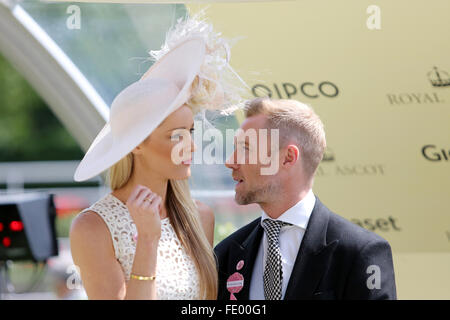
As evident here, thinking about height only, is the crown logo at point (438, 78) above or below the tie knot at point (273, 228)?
above

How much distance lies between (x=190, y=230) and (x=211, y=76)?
1.77 feet

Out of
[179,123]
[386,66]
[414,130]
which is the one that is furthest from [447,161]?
[179,123]

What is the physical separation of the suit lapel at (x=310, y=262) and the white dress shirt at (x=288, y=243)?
43 millimetres

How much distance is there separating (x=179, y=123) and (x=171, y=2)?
1.96 m

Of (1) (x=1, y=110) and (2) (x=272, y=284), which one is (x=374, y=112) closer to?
(2) (x=272, y=284)

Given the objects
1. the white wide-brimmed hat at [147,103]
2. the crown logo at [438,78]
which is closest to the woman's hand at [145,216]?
the white wide-brimmed hat at [147,103]

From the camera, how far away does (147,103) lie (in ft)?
7.66

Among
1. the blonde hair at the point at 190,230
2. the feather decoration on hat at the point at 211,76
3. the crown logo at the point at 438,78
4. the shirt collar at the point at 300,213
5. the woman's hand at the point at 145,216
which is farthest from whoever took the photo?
the crown logo at the point at 438,78

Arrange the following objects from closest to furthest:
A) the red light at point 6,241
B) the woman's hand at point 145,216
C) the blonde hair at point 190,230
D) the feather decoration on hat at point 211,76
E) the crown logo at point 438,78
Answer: the woman's hand at point 145,216 < the feather decoration on hat at point 211,76 < the blonde hair at point 190,230 < the crown logo at point 438,78 < the red light at point 6,241

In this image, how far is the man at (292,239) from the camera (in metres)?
2.46

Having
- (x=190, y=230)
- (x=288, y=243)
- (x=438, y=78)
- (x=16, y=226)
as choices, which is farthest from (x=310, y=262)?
(x=16, y=226)

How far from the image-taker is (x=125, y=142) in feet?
7.72

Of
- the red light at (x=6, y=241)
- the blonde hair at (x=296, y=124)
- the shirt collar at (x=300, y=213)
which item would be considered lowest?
the red light at (x=6, y=241)

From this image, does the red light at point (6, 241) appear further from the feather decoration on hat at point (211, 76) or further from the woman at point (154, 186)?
the feather decoration on hat at point (211, 76)
